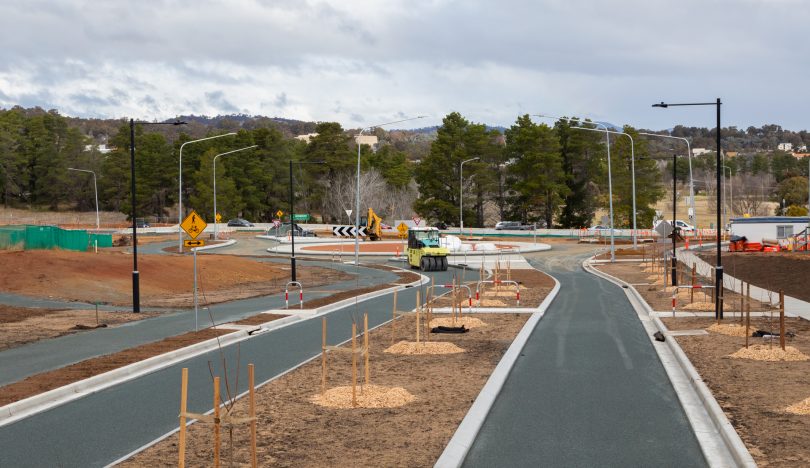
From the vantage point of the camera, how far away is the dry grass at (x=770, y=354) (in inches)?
666

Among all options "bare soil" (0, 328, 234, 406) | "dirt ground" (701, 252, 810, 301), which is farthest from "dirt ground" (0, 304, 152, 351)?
"dirt ground" (701, 252, 810, 301)

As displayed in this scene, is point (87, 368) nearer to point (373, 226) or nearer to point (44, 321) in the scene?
point (44, 321)

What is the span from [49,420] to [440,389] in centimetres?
592

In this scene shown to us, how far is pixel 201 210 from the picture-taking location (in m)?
113

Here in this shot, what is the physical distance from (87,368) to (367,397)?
6397 millimetres

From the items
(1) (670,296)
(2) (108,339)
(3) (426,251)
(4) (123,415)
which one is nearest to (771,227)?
(3) (426,251)

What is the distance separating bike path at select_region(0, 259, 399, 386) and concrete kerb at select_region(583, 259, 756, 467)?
11.7m

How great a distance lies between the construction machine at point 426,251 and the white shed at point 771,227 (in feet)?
94.1

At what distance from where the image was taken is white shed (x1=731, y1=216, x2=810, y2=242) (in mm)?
66438

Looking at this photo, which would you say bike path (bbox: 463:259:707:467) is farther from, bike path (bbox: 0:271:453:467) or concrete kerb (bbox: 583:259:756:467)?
bike path (bbox: 0:271:453:467)

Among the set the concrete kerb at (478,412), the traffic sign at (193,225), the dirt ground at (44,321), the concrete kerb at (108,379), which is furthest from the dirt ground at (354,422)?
the dirt ground at (44,321)

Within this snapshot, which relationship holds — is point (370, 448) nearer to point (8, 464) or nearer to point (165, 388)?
point (8, 464)

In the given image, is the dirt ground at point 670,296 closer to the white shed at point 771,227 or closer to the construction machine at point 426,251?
the construction machine at point 426,251

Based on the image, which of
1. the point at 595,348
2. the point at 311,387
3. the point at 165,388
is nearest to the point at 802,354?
the point at 595,348
